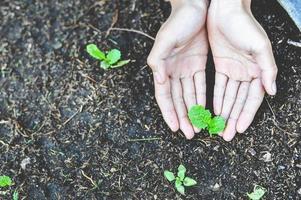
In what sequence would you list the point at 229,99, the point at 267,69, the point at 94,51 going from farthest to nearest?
the point at 94,51 < the point at 229,99 < the point at 267,69

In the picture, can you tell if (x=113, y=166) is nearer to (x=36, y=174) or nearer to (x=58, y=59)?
(x=36, y=174)

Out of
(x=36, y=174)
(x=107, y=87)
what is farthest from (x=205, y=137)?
(x=36, y=174)

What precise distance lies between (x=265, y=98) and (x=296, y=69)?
0.18 metres

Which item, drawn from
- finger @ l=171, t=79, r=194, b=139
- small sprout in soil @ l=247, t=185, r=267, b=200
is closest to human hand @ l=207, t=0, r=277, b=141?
finger @ l=171, t=79, r=194, b=139

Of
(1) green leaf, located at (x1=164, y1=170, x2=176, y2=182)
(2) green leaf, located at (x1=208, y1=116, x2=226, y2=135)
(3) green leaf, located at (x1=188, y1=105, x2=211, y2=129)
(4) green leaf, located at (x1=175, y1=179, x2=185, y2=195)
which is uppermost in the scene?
(3) green leaf, located at (x1=188, y1=105, x2=211, y2=129)

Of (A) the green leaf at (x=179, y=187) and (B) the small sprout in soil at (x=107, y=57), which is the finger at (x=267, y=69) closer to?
(A) the green leaf at (x=179, y=187)

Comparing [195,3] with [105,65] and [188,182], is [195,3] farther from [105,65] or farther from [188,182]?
[188,182]

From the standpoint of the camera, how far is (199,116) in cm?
208

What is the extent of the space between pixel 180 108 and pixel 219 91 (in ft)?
0.53

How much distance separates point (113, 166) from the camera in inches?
85.4

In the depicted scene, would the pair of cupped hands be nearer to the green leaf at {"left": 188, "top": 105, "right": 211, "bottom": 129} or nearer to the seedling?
the green leaf at {"left": 188, "top": 105, "right": 211, "bottom": 129}

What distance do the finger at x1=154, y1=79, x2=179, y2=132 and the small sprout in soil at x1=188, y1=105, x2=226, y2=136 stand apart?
0.08 meters

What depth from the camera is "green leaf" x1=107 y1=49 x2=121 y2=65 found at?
235cm

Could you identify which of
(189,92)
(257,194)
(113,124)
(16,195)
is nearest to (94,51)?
(113,124)
